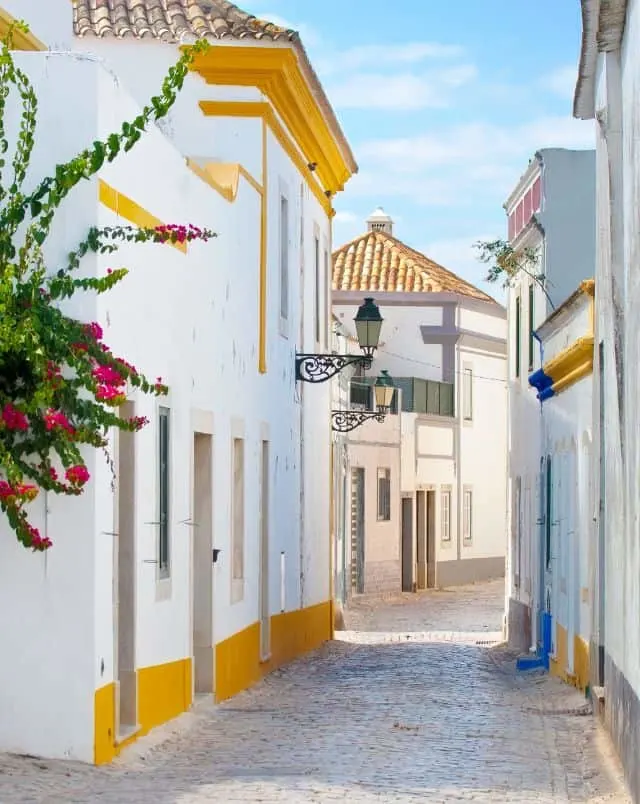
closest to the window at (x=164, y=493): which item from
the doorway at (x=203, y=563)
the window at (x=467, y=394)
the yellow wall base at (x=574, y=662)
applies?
the doorway at (x=203, y=563)

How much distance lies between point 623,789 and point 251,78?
32.6 ft

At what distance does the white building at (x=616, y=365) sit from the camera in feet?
32.9

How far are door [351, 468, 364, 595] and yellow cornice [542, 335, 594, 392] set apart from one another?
682 inches

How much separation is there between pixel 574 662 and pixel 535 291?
27.9 feet

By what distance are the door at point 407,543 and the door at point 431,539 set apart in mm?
933

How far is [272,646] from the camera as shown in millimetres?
19016

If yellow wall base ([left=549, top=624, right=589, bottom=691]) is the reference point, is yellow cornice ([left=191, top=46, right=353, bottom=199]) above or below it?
above

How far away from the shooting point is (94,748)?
408 inches

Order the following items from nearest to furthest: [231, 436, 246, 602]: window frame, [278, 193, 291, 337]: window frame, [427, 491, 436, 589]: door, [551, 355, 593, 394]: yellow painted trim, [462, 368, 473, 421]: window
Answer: [551, 355, 593, 394]: yellow painted trim
[231, 436, 246, 602]: window frame
[278, 193, 291, 337]: window frame
[427, 491, 436, 589]: door
[462, 368, 473, 421]: window

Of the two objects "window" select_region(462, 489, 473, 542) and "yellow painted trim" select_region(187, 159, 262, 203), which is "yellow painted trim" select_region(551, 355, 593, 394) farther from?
"window" select_region(462, 489, 473, 542)

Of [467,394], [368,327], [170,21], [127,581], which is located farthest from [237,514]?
[467,394]

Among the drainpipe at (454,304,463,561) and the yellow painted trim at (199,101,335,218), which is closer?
the yellow painted trim at (199,101,335,218)

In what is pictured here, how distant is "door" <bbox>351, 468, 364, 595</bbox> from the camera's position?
36938mm

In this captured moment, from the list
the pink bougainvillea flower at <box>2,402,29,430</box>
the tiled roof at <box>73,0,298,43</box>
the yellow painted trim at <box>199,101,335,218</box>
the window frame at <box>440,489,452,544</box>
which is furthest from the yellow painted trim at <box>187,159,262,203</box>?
the window frame at <box>440,489,452,544</box>
